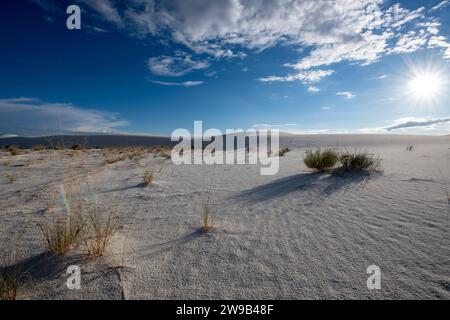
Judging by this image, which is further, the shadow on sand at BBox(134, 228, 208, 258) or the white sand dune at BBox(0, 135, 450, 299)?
the shadow on sand at BBox(134, 228, 208, 258)

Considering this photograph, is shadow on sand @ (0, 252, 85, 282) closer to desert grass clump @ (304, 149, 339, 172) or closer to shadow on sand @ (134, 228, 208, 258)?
shadow on sand @ (134, 228, 208, 258)

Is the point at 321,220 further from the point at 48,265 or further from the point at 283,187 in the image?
the point at 48,265

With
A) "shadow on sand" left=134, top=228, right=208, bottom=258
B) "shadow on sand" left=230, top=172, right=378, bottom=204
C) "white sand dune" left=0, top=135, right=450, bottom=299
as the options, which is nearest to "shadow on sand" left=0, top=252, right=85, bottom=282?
"white sand dune" left=0, top=135, right=450, bottom=299

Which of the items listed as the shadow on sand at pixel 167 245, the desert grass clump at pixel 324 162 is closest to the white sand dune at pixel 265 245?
the shadow on sand at pixel 167 245

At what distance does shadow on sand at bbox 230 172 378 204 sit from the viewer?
3.99 metres

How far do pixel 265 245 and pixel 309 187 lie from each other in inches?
91.6

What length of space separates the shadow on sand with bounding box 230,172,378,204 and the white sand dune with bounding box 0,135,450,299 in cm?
5

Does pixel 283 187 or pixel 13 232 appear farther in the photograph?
pixel 283 187

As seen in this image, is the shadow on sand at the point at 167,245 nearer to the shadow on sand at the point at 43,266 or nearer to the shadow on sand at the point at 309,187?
the shadow on sand at the point at 43,266

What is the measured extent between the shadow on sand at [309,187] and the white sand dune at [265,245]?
0.16ft

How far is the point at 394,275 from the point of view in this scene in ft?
5.76
